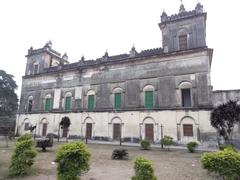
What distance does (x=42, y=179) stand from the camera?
244 inches

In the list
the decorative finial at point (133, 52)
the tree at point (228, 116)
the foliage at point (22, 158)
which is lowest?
the foliage at point (22, 158)

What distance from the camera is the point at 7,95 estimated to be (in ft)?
119

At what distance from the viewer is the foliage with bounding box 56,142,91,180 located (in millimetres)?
5257

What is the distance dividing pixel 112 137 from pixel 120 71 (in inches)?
301

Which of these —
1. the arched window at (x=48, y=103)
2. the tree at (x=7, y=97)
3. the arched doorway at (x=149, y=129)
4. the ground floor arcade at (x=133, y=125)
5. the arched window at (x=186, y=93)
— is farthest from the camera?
the tree at (x=7, y=97)

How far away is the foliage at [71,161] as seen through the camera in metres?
5.26

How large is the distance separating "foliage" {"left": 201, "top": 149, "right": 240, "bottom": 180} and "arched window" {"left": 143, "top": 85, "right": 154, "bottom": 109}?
46.5 ft

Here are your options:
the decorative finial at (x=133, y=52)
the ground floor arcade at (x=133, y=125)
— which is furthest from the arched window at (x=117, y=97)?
the decorative finial at (x=133, y=52)

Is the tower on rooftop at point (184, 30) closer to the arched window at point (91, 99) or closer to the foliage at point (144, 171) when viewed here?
the arched window at point (91, 99)

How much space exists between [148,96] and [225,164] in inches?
586

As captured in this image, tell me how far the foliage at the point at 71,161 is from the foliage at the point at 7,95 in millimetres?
36193

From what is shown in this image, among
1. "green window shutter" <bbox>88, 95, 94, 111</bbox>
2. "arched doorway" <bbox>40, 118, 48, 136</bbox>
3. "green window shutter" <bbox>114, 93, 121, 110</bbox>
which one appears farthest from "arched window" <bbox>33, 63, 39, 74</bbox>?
"green window shutter" <bbox>114, 93, 121, 110</bbox>

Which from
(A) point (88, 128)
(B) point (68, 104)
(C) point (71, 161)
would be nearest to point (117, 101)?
(A) point (88, 128)

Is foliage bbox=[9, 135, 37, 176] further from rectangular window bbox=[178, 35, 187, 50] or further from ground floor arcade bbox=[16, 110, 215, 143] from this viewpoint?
rectangular window bbox=[178, 35, 187, 50]
